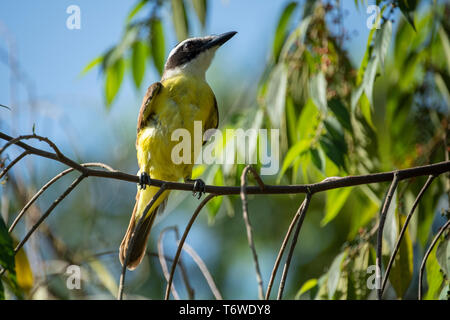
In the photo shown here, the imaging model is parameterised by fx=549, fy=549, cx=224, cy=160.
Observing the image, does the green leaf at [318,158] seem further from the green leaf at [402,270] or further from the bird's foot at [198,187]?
the bird's foot at [198,187]

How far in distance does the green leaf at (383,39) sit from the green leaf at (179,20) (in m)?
1.17

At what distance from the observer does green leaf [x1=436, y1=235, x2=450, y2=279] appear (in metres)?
2.27

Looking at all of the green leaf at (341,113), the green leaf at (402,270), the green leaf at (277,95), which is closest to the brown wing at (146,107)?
the green leaf at (277,95)

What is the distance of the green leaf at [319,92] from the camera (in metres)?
2.69

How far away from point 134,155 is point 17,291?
3.99 metres

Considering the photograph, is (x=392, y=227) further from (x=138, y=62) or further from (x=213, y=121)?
(x=138, y=62)

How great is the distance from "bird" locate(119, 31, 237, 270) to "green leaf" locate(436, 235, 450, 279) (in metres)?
1.29

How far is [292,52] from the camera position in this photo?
3.18 m

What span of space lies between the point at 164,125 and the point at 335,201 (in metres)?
1.09

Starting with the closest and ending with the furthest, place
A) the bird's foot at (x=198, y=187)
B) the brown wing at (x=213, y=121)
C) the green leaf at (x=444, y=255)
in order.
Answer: the green leaf at (x=444, y=255), the bird's foot at (x=198, y=187), the brown wing at (x=213, y=121)

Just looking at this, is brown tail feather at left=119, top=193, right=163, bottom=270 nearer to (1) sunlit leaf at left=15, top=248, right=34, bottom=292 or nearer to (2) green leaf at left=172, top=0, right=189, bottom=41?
(1) sunlit leaf at left=15, top=248, right=34, bottom=292

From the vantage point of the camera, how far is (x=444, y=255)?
91.0 inches
